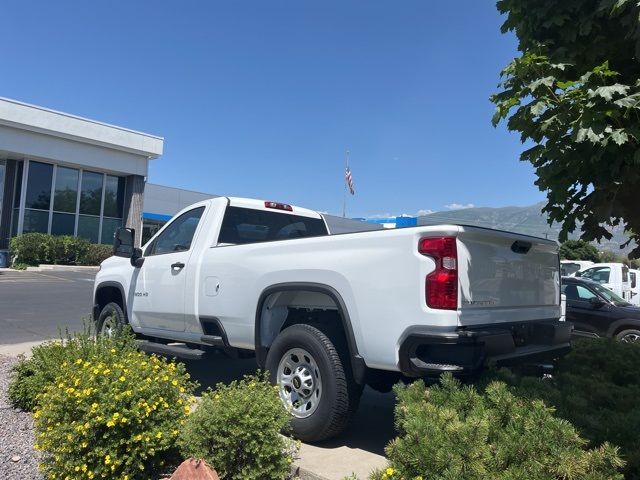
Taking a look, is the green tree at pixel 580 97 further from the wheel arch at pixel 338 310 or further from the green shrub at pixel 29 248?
the green shrub at pixel 29 248


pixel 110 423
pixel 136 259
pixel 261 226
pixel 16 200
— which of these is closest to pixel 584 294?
pixel 261 226

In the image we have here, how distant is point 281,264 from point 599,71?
2.78 m

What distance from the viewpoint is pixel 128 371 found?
12.6ft

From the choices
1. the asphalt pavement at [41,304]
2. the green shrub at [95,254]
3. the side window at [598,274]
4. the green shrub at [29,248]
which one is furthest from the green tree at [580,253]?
the green shrub at [29,248]

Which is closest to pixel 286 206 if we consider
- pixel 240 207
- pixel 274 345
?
pixel 240 207

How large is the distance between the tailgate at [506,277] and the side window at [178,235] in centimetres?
332

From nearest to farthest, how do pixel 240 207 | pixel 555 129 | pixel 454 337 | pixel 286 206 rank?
pixel 555 129
pixel 454 337
pixel 240 207
pixel 286 206

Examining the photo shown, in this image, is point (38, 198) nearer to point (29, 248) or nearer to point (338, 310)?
point (29, 248)

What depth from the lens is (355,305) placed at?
13.0 feet

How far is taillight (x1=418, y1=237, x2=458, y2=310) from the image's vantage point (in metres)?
3.56

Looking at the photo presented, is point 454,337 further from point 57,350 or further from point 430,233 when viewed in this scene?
point 57,350

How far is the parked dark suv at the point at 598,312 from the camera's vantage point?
10086mm

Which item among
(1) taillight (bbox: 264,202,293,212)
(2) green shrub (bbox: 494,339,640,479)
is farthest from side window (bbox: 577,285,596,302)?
(1) taillight (bbox: 264,202,293,212)

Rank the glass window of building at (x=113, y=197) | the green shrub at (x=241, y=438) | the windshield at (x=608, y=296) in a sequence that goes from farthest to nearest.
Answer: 1. the glass window of building at (x=113, y=197)
2. the windshield at (x=608, y=296)
3. the green shrub at (x=241, y=438)
